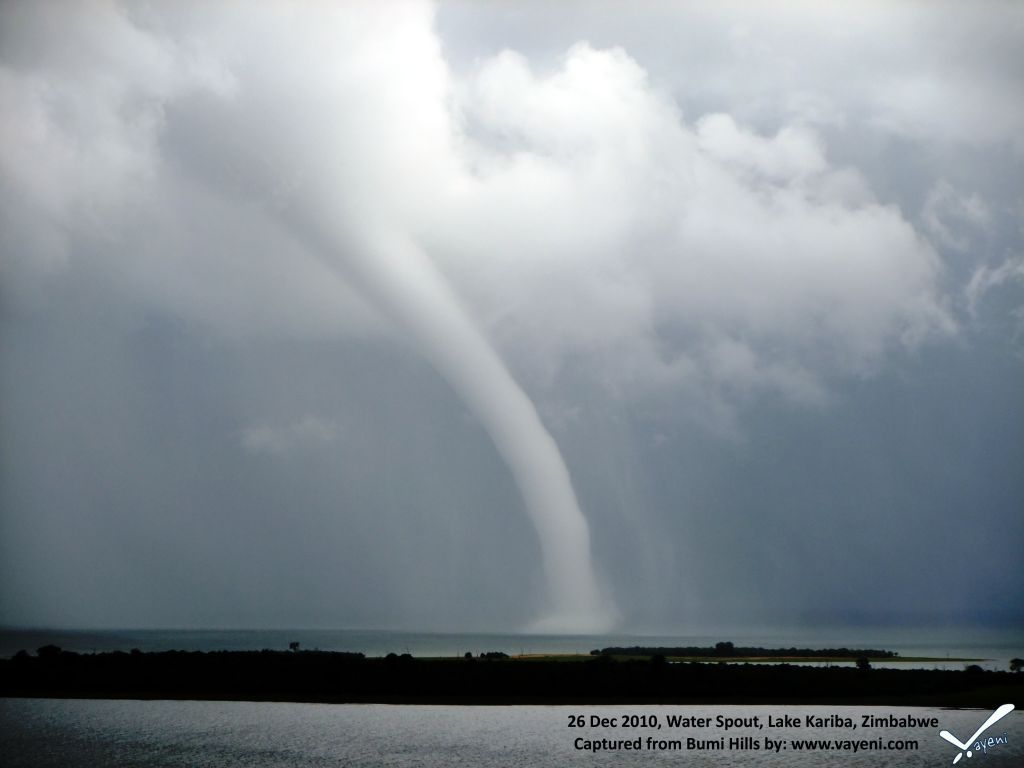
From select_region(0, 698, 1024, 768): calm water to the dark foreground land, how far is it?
9.93ft

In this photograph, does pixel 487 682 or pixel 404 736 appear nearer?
pixel 404 736

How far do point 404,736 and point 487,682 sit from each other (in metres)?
26.7

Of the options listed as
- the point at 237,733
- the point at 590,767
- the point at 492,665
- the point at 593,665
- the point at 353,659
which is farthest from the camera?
the point at 353,659

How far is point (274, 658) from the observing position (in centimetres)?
9062

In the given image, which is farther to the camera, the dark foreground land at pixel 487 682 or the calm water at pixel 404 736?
the dark foreground land at pixel 487 682

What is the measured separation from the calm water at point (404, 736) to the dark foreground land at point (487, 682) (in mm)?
3025

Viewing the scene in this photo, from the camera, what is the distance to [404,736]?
174 feet

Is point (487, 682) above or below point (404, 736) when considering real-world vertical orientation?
above

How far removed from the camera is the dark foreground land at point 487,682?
231 ft

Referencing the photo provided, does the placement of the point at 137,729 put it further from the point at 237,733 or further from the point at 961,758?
the point at 961,758

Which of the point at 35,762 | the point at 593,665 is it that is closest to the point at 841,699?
the point at 593,665

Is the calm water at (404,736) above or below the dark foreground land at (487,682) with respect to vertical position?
below

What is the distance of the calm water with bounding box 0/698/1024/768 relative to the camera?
43.8 meters

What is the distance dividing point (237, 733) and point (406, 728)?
10244 millimetres
